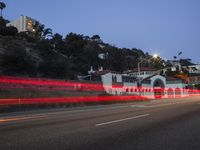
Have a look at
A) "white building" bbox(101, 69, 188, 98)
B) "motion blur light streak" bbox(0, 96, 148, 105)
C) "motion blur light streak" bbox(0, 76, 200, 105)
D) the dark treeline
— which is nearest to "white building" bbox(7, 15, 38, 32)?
the dark treeline

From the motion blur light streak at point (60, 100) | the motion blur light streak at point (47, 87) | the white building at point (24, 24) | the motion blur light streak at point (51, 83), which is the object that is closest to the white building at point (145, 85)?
the motion blur light streak at point (51, 83)

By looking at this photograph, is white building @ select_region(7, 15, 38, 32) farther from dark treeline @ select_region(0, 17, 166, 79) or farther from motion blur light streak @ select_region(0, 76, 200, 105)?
motion blur light streak @ select_region(0, 76, 200, 105)

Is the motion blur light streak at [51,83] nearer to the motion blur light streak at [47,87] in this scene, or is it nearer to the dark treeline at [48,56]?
Answer: the motion blur light streak at [47,87]

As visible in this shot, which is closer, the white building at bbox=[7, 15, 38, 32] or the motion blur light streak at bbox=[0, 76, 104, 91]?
the motion blur light streak at bbox=[0, 76, 104, 91]

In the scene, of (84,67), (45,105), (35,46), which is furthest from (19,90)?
(84,67)

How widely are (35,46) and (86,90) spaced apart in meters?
36.2

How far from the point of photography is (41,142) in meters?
7.20

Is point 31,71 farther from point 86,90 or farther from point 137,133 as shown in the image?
point 137,133

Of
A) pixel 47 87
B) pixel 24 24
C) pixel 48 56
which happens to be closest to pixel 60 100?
pixel 47 87

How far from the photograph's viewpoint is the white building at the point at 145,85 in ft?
261

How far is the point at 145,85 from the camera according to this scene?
10131 cm

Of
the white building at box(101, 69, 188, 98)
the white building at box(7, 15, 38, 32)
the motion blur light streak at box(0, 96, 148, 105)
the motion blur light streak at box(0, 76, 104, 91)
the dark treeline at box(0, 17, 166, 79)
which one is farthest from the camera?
the white building at box(7, 15, 38, 32)

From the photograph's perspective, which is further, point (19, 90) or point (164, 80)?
point (164, 80)

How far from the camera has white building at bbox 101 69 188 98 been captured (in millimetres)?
79625
